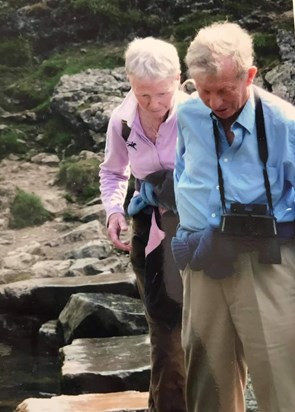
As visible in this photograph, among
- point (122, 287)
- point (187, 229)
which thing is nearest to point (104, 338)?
point (122, 287)

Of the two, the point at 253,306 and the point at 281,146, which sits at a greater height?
the point at 281,146

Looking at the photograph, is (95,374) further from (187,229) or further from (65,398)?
(187,229)

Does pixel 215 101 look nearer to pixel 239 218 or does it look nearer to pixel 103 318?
pixel 239 218

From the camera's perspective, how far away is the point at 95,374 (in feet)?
15.0

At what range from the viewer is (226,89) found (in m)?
2.24

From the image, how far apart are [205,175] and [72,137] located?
345 inches

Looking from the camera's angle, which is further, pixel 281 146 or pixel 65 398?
pixel 65 398

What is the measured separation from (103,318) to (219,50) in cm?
382

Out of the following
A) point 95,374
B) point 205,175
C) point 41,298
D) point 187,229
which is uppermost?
point 205,175

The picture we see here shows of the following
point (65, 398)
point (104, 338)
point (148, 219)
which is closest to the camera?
point (148, 219)

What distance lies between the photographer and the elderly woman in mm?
2711

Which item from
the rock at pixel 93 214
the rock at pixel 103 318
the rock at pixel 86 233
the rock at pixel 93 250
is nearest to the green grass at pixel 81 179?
the rock at pixel 93 214

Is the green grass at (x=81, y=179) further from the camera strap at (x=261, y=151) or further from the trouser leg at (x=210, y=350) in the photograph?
the camera strap at (x=261, y=151)

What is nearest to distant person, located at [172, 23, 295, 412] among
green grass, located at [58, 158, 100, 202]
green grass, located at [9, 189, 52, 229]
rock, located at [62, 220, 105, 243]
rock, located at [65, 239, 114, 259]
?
rock, located at [65, 239, 114, 259]
